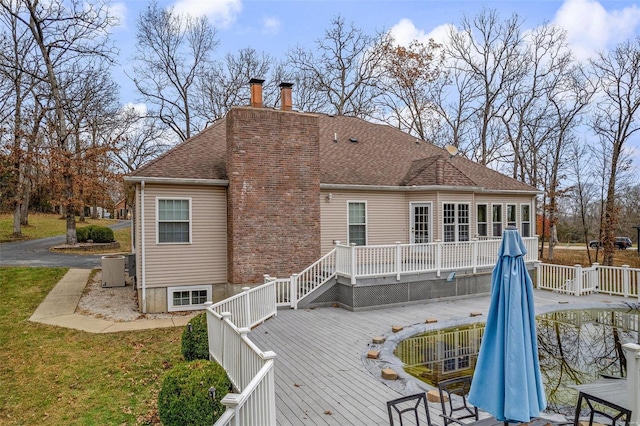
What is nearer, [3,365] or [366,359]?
[366,359]

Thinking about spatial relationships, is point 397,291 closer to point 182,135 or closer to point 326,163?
point 326,163

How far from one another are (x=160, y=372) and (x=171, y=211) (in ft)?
17.9

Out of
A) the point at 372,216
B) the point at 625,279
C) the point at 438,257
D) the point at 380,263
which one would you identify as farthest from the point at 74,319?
the point at 625,279

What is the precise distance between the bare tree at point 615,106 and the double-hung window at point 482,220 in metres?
10.9

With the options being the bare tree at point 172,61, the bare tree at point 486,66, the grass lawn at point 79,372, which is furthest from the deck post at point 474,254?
the bare tree at point 172,61

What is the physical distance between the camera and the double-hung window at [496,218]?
16828 millimetres

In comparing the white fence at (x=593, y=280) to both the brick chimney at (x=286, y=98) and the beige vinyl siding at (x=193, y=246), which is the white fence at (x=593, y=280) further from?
the beige vinyl siding at (x=193, y=246)

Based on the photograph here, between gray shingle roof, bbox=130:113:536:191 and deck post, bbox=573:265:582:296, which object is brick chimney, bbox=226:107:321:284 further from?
deck post, bbox=573:265:582:296

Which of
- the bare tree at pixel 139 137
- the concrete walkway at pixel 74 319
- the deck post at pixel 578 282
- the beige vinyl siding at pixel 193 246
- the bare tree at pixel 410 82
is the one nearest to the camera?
the concrete walkway at pixel 74 319

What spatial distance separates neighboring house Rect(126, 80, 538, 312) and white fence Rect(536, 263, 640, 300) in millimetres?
3757

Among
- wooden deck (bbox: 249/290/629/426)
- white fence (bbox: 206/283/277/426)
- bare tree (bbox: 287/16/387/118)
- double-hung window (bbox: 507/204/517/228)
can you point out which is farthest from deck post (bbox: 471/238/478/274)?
bare tree (bbox: 287/16/387/118)

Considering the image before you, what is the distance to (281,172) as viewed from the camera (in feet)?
40.7

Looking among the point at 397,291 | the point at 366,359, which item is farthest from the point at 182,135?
the point at 366,359

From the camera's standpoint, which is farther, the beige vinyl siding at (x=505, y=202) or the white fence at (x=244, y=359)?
the beige vinyl siding at (x=505, y=202)
